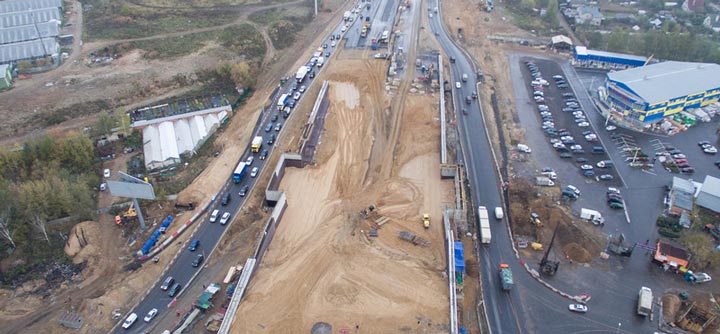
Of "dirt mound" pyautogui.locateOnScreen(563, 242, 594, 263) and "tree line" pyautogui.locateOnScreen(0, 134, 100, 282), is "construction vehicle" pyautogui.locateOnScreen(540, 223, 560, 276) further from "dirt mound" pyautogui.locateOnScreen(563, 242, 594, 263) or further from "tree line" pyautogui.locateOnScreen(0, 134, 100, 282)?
"tree line" pyautogui.locateOnScreen(0, 134, 100, 282)

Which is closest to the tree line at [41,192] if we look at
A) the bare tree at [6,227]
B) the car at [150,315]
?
the bare tree at [6,227]

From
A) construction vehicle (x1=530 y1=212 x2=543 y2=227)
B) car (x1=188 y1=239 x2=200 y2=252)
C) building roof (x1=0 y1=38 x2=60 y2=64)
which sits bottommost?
car (x1=188 y1=239 x2=200 y2=252)

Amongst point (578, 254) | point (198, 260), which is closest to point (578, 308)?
point (578, 254)

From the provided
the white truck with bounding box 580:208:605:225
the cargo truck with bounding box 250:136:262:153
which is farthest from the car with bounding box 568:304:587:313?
the cargo truck with bounding box 250:136:262:153

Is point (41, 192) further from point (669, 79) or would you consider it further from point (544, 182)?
point (669, 79)

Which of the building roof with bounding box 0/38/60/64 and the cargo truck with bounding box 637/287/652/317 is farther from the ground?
the building roof with bounding box 0/38/60/64

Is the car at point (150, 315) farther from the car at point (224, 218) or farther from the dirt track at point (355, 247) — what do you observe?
the car at point (224, 218)

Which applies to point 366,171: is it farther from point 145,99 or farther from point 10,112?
point 10,112

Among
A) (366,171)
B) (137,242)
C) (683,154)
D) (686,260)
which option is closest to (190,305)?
(137,242)
